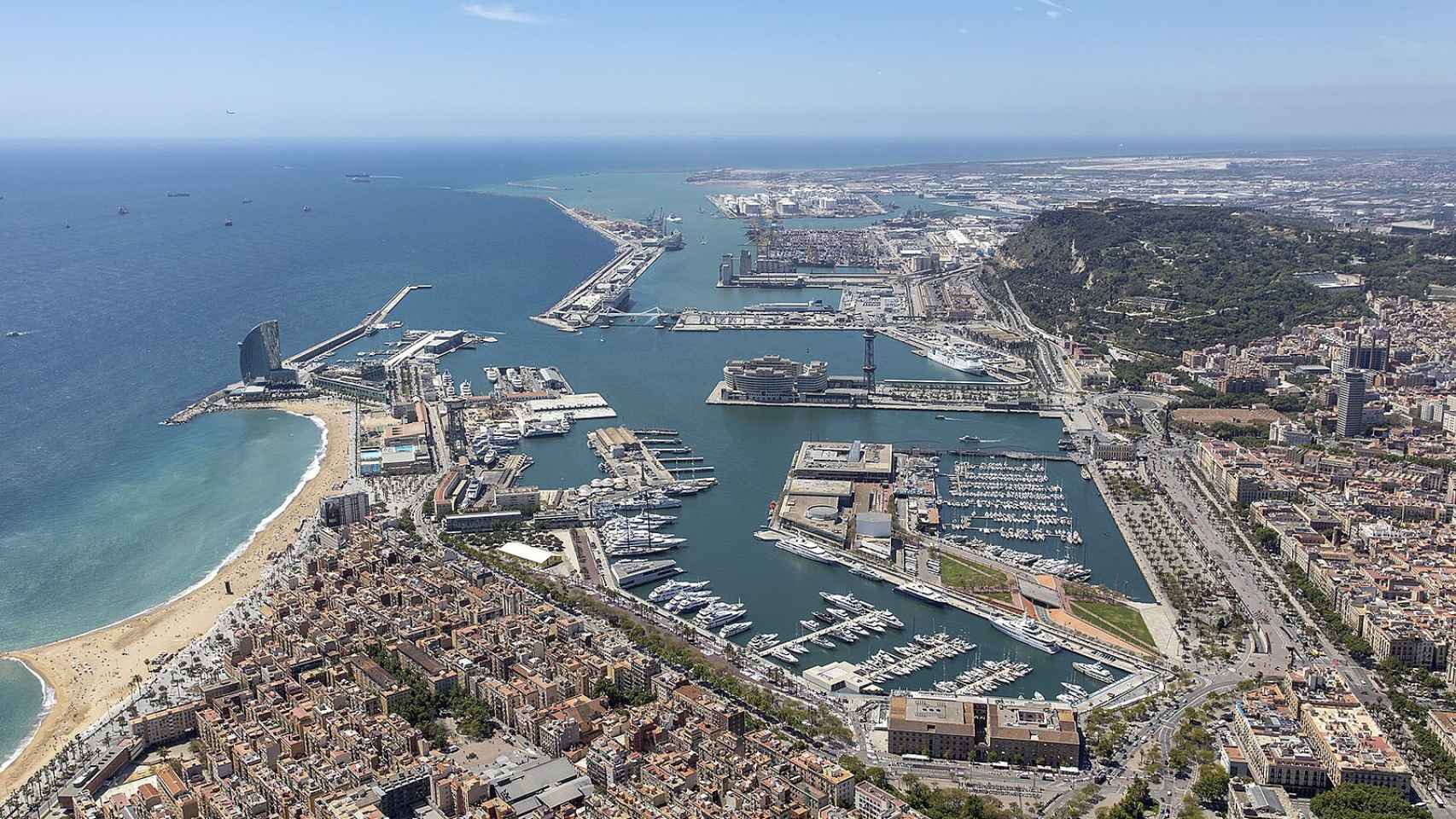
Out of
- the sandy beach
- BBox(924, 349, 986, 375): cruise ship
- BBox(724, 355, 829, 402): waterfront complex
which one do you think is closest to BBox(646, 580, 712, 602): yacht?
the sandy beach

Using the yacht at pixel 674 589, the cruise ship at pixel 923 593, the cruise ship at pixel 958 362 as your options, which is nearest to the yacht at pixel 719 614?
the yacht at pixel 674 589

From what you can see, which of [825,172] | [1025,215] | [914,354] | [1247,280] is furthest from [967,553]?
[825,172]

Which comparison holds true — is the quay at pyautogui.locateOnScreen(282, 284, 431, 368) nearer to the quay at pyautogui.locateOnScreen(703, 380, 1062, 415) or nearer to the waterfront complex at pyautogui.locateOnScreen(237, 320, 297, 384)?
the waterfront complex at pyautogui.locateOnScreen(237, 320, 297, 384)

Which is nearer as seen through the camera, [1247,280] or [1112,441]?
[1112,441]

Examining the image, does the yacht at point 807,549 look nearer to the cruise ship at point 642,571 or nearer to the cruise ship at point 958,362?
the cruise ship at point 642,571

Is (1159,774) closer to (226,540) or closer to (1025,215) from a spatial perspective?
(226,540)

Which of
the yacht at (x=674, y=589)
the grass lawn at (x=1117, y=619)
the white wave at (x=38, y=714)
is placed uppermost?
the yacht at (x=674, y=589)

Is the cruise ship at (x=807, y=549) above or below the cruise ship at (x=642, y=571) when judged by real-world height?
above

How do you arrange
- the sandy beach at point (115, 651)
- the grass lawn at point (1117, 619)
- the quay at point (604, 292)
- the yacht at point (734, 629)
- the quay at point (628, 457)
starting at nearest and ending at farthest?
the sandy beach at point (115, 651), the grass lawn at point (1117, 619), the yacht at point (734, 629), the quay at point (628, 457), the quay at point (604, 292)
